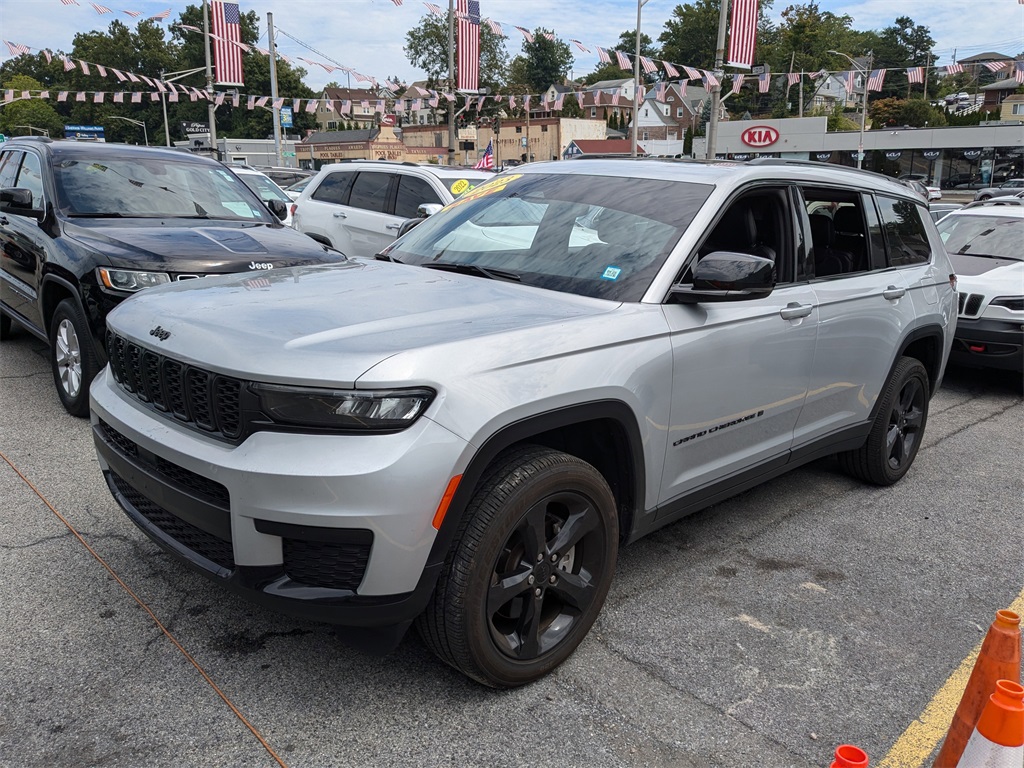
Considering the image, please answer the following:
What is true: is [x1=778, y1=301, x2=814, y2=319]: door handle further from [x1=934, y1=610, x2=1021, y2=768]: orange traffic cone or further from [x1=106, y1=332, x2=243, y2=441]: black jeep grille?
[x1=106, y1=332, x2=243, y2=441]: black jeep grille

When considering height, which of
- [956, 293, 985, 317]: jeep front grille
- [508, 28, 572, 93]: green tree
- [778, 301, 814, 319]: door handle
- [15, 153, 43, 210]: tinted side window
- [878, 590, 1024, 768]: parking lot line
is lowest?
[878, 590, 1024, 768]: parking lot line

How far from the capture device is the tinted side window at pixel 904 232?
483 cm

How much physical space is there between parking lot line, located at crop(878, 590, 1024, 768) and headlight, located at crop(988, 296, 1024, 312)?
5.52 meters

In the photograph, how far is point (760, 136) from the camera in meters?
57.2

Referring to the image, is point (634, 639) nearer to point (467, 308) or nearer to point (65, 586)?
point (467, 308)

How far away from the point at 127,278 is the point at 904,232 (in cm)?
470

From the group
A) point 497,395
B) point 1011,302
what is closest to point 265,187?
point 1011,302

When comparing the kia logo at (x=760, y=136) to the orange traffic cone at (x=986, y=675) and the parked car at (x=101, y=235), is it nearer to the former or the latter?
the parked car at (x=101, y=235)

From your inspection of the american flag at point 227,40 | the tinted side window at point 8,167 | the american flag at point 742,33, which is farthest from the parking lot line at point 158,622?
the american flag at point 227,40

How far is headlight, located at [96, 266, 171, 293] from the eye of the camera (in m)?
5.07

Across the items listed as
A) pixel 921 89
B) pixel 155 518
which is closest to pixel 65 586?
pixel 155 518

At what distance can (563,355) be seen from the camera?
9.14ft

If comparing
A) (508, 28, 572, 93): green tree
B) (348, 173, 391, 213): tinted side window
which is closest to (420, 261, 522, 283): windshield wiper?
(348, 173, 391, 213): tinted side window

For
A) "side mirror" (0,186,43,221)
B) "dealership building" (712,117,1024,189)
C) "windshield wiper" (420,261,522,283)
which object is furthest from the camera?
"dealership building" (712,117,1024,189)
